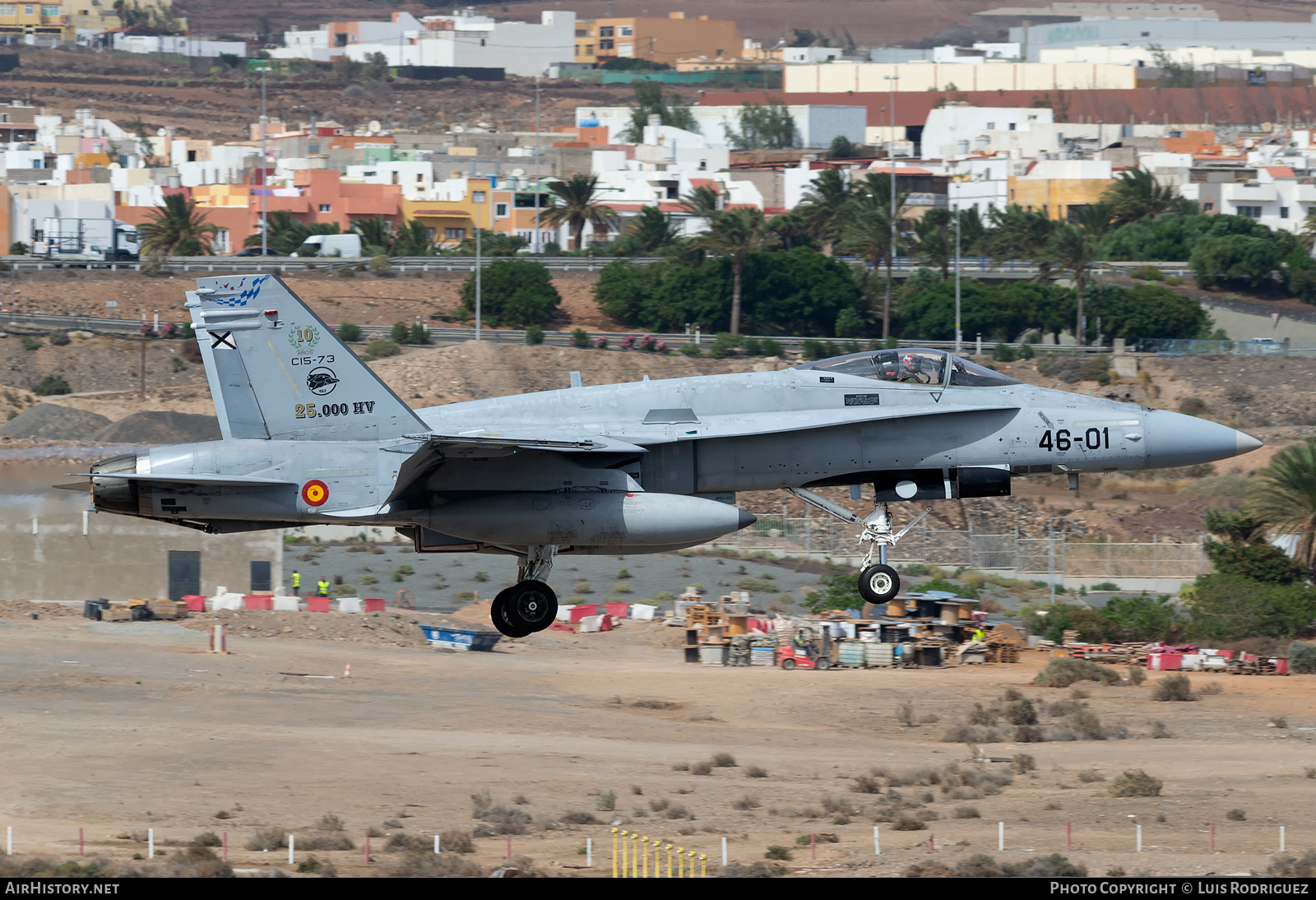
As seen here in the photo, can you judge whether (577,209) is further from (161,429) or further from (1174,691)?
(1174,691)

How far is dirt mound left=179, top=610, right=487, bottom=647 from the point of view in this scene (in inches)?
2386

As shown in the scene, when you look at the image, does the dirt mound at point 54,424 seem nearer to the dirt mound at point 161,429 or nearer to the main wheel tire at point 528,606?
the dirt mound at point 161,429

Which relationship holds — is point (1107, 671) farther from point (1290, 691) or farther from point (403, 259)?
point (403, 259)

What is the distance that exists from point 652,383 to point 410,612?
36891mm

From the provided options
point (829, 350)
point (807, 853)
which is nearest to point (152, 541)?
point (807, 853)

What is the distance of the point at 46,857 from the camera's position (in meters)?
32.5

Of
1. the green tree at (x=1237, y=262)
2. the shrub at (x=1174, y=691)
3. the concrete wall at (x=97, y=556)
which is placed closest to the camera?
the shrub at (x=1174, y=691)

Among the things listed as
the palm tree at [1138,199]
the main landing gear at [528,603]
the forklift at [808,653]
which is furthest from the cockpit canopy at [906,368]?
the palm tree at [1138,199]

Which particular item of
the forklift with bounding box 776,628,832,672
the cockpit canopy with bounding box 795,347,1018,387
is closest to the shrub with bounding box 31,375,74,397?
the forklift with bounding box 776,628,832,672

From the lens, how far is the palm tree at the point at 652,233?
13888 cm

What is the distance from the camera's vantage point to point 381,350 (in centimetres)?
10250

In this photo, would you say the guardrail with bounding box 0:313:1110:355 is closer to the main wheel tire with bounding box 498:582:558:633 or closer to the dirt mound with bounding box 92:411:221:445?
A: the dirt mound with bounding box 92:411:221:445

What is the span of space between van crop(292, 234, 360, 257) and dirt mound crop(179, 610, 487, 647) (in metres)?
76.7

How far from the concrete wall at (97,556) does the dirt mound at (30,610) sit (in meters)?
0.37
